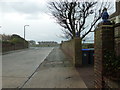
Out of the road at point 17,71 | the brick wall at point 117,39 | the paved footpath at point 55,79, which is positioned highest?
the brick wall at point 117,39

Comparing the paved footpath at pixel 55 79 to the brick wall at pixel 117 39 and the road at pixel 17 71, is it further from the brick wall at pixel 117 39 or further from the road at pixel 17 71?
the brick wall at pixel 117 39

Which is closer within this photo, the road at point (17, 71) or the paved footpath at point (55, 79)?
the paved footpath at point (55, 79)

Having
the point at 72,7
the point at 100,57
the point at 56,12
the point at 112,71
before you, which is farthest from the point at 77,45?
the point at 56,12

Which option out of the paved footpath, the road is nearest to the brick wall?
the paved footpath

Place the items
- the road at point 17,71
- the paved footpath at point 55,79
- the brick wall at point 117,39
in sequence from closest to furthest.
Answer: the brick wall at point 117,39
the paved footpath at point 55,79
the road at point 17,71

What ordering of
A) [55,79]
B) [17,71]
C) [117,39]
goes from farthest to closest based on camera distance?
[17,71]
[55,79]
[117,39]

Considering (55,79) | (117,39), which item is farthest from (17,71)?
(117,39)

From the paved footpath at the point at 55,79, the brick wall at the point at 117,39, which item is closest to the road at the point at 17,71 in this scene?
the paved footpath at the point at 55,79

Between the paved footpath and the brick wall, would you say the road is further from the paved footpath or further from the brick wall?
the brick wall

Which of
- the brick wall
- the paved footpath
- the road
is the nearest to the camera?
the brick wall

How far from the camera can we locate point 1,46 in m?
31.9

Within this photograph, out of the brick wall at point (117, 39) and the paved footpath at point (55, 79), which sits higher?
the brick wall at point (117, 39)

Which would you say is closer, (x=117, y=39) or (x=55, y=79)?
(x=117, y=39)

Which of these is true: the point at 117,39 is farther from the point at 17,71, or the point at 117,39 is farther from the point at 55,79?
the point at 17,71
